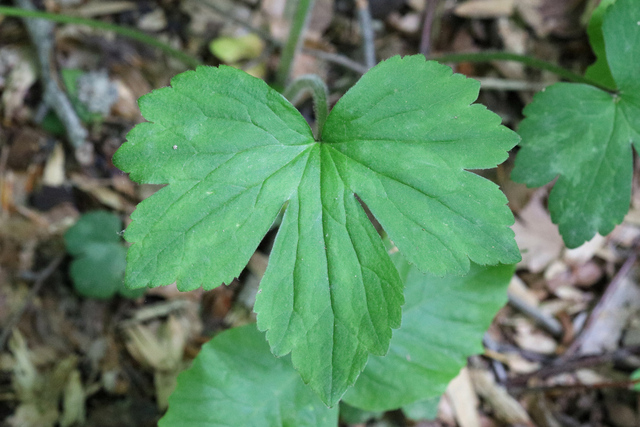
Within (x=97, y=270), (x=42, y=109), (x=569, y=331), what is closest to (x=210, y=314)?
(x=97, y=270)

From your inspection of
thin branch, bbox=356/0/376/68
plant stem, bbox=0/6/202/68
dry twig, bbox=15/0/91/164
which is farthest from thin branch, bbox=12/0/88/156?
thin branch, bbox=356/0/376/68

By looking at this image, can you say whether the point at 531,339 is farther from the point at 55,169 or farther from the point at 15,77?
the point at 15,77

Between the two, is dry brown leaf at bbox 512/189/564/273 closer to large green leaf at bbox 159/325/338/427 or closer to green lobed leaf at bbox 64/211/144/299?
large green leaf at bbox 159/325/338/427

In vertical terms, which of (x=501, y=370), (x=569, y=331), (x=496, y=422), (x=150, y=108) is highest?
(x=150, y=108)

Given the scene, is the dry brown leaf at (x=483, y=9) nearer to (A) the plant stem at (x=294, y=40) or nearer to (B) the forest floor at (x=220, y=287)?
(B) the forest floor at (x=220, y=287)

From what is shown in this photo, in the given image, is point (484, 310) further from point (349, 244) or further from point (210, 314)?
point (210, 314)

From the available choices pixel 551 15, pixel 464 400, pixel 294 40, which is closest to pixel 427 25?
pixel 551 15

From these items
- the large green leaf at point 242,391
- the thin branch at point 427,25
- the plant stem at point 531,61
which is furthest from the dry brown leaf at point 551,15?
the large green leaf at point 242,391
